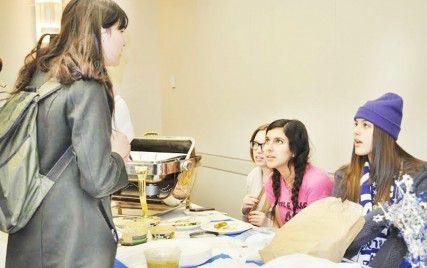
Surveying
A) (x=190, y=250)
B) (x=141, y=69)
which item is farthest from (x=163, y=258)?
(x=141, y=69)

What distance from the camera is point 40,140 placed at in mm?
1172

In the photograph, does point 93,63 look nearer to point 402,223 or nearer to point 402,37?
point 402,223

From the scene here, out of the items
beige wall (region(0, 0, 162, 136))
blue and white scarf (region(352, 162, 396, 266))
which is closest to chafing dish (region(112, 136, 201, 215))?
blue and white scarf (region(352, 162, 396, 266))

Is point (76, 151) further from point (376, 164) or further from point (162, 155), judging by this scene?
point (162, 155)

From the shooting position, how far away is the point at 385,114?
196cm

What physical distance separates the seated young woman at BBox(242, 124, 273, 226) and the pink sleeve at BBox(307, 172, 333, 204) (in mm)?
239

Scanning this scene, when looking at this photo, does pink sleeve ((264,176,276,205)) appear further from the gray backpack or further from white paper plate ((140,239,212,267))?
the gray backpack

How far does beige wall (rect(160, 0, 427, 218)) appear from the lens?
102 inches

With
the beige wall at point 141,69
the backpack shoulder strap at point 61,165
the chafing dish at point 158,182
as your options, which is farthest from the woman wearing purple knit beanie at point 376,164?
the beige wall at point 141,69

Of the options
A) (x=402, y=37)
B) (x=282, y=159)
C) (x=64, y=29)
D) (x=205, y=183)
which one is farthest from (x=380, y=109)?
(x=205, y=183)

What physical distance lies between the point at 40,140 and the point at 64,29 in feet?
0.96

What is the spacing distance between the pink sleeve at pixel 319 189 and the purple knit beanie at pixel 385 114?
478 millimetres

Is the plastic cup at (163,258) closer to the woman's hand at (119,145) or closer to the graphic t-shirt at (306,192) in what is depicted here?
the woman's hand at (119,145)

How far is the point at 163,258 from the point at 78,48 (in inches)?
24.0
